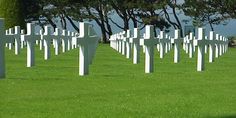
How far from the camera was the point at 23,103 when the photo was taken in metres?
8.29

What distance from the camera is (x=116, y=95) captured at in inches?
362

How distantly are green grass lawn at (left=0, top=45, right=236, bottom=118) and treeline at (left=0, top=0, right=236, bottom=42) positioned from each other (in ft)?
127

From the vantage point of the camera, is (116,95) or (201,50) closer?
(116,95)

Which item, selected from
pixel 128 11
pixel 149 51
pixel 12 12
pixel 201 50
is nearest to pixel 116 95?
pixel 149 51

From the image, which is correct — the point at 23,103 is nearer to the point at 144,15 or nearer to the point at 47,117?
the point at 47,117

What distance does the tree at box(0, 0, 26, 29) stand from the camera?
37.9m

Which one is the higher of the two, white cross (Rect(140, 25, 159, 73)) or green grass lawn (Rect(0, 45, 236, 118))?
white cross (Rect(140, 25, 159, 73))

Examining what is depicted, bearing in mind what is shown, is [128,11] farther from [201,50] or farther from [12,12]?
[201,50]

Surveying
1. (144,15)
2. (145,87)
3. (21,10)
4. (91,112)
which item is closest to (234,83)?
(145,87)

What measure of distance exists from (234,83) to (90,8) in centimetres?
4763

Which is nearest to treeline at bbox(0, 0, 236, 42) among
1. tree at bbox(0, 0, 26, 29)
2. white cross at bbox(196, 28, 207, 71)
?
tree at bbox(0, 0, 26, 29)

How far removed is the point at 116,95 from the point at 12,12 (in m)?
30.2

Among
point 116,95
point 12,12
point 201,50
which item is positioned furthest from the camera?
point 12,12

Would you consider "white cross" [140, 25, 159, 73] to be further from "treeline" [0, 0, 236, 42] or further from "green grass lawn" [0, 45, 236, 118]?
"treeline" [0, 0, 236, 42]
